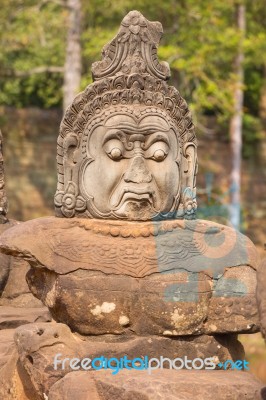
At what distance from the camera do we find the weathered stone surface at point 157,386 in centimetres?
439

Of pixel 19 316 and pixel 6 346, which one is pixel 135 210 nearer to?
pixel 6 346

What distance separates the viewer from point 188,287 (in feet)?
16.2

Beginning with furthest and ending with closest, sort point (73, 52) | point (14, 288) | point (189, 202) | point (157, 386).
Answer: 1. point (73, 52)
2. point (14, 288)
3. point (189, 202)
4. point (157, 386)

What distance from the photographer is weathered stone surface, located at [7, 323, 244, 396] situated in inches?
191

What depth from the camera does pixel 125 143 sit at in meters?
5.23

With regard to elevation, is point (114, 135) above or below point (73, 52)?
below

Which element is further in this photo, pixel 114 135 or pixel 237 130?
pixel 237 130

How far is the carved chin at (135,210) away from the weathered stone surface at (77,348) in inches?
27.6

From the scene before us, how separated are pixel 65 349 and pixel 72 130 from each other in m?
1.30

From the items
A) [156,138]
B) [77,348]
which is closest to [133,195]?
[156,138]

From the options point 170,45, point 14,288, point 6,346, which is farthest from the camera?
point 170,45

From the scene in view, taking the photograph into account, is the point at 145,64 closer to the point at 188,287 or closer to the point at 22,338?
the point at 188,287

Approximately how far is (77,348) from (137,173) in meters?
1.05

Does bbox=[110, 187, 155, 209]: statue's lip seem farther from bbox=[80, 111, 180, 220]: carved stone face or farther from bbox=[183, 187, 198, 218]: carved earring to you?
bbox=[183, 187, 198, 218]: carved earring
